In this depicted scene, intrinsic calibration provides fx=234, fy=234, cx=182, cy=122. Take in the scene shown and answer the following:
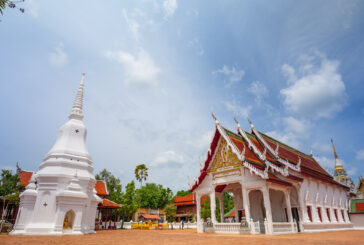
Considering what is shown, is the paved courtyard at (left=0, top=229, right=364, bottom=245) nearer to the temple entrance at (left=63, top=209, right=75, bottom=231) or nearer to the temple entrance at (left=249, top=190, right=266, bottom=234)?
the temple entrance at (left=63, top=209, right=75, bottom=231)

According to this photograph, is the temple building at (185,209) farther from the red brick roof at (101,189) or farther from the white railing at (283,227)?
the white railing at (283,227)

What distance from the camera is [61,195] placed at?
15211 millimetres

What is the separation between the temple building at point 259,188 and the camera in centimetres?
1384

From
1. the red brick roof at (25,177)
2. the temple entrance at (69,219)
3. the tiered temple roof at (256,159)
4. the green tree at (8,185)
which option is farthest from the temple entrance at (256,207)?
the red brick roof at (25,177)

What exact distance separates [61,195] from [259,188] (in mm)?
12550

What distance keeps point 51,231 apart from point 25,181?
16.1m

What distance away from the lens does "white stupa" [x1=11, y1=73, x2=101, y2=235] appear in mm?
14922

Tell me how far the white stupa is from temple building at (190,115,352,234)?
26.0 ft

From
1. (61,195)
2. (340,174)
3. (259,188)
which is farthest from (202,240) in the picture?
(340,174)

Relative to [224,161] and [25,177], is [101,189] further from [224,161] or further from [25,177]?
[224,161]

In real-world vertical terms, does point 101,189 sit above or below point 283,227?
above

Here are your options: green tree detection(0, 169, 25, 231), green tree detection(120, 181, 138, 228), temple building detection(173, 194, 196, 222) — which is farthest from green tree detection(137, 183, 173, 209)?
green tree detection(0, 169, 25, 231)

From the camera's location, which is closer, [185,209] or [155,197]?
[185,209]

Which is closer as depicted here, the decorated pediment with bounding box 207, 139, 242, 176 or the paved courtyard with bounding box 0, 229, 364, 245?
the paved courtyard with bounding box 0, 229, 364, 245
